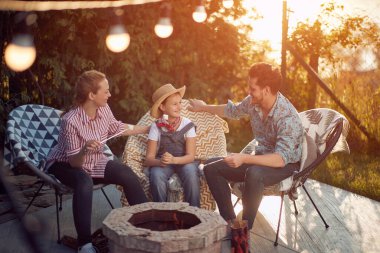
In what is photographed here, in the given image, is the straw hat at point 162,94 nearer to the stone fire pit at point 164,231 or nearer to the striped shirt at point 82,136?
the striped shirt at point 82,136

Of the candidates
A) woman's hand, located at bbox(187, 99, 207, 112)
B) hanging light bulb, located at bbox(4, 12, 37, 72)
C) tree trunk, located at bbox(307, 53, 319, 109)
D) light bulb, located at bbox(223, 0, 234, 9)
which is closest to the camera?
hanging light bulb, located at bbox(4, 12, 37, 72)

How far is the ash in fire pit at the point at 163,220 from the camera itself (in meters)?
2.58

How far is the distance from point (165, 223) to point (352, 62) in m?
5.63

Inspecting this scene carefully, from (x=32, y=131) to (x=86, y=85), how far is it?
0.71 m

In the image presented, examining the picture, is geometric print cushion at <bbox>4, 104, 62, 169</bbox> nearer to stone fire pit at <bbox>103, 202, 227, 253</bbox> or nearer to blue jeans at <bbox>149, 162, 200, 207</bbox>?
blue jeans at <bbox>149, 162, 200, 207</bbox>

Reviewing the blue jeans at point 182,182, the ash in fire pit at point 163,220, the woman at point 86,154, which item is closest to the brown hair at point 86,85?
the woman at point 86,154

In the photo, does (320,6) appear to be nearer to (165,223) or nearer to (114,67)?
(114,67)

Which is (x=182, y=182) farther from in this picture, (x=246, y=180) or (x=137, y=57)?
(x=137, y=57)

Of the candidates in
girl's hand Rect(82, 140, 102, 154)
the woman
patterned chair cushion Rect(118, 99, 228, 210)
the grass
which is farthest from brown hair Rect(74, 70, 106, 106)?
the grass

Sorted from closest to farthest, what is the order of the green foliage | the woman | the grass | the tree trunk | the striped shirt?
1. the woman
2. the striped shirt
3. the grass
4. the green foliage
5. the tree trunk

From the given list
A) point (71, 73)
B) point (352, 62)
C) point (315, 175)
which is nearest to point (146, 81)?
point (71, 73)

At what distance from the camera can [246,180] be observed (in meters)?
3.30

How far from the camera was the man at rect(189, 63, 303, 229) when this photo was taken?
3.28m

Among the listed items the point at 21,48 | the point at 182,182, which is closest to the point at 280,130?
the point at 182,182
